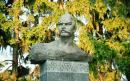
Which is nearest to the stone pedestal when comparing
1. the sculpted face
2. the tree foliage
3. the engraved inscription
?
the engraved inscription

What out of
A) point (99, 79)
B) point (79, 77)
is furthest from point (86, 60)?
point (99, 79)

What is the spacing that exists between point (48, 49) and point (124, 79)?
7.03 metres

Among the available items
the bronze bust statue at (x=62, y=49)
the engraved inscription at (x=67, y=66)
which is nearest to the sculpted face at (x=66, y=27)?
the bronze bust statue at (x=62, y=49)

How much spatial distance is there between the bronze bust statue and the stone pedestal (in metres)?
0.09

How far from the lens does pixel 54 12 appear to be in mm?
14156

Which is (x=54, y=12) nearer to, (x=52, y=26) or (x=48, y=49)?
(x=52, y=26)

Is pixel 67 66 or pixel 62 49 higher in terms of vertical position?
pixel 62 49

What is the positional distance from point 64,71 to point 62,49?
396 millimetres

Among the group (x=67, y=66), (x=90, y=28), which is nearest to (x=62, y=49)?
(x=67, y=66)

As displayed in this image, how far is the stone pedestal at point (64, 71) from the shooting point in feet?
26.3

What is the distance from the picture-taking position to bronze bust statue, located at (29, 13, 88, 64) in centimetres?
812

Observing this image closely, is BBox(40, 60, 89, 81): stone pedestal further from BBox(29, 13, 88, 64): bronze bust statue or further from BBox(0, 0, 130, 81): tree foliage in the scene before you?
BBox(0, 0, 130, 81): tree foliage

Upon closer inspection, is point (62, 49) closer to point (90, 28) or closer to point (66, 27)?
point (66, 27)

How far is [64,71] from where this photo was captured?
319 inches
